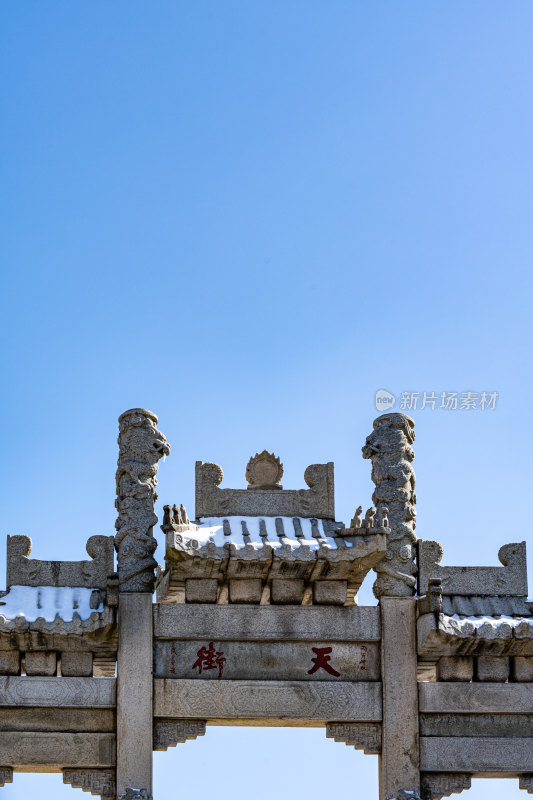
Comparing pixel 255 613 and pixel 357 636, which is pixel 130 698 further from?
pixel 357 636

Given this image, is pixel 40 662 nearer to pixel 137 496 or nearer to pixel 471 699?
pixel 137 496

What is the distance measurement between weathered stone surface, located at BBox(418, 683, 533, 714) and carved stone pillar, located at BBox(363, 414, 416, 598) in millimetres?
1002

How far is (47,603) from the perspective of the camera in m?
13.8

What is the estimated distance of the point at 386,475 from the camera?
14.6 m

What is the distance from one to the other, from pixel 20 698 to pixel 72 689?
50cm

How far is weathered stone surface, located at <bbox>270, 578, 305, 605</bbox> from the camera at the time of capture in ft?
45.9

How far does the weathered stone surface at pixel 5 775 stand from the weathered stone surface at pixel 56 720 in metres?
0.39

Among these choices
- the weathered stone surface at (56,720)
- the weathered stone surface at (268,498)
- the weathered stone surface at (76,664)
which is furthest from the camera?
the weathered stone surface at (268,498)

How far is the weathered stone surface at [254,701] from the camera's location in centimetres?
1361

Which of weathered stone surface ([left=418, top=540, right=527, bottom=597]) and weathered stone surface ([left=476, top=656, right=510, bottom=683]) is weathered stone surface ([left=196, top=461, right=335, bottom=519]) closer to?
weathered stone surface ([left=418, top=540, right=527, bottom=597])

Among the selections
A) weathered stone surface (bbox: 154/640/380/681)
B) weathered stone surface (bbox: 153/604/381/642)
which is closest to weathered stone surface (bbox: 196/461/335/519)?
weathered stone surface (bbox: 153/604/381/642)

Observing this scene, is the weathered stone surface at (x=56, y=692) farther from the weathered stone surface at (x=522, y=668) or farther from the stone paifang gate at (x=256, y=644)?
the weathered stone surface at (x=522, y=668)

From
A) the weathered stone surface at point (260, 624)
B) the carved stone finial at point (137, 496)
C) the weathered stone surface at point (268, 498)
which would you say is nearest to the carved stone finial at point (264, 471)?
the weathered stone surface at point (268, 498)

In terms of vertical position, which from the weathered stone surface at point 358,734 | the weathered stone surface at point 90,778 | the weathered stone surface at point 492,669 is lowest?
the weathered stone surface at point 90,778
